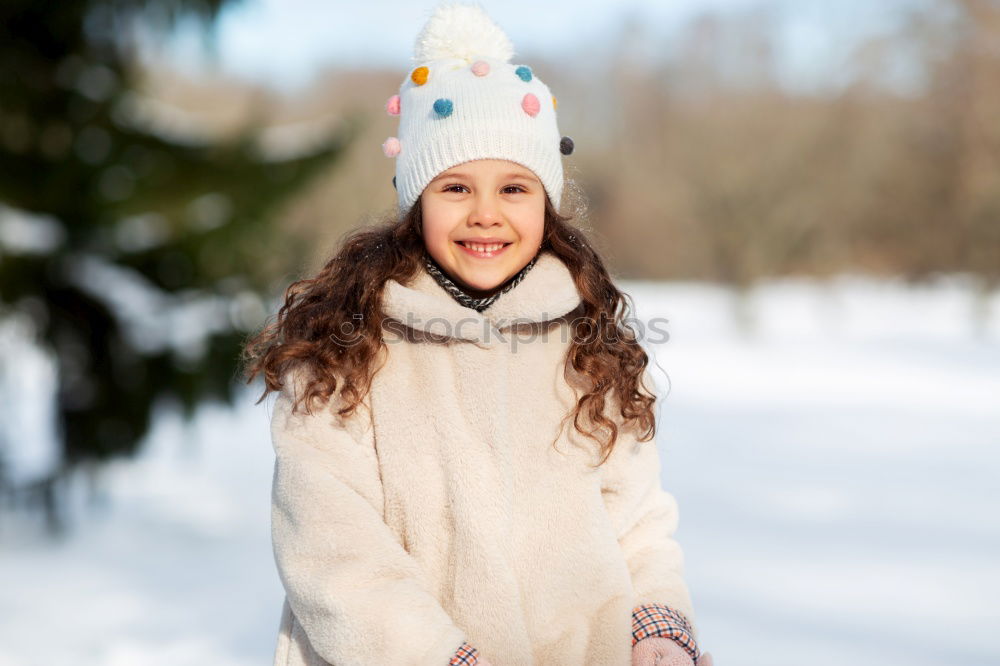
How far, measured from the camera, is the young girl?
4.81ft

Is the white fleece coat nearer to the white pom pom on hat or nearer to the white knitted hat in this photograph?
the white knitted hat

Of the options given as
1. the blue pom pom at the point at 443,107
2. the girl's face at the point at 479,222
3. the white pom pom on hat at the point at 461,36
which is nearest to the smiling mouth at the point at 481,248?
the girl's face at the point at 479,222

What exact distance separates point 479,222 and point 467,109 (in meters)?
0.20

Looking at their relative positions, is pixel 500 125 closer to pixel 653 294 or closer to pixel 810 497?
pixel 810 497

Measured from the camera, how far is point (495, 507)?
→ 1529 millimetres

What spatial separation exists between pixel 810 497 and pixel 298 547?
465cm

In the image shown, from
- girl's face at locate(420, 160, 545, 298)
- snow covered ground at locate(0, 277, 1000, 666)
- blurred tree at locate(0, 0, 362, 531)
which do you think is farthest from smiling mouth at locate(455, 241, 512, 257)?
blurred tree at locate(0, 0, 362, 531)

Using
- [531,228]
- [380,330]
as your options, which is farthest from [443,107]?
[380,330]

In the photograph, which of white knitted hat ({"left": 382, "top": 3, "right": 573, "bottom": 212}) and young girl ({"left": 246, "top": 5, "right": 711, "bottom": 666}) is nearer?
young girl ({"left": 246, "top": 5, "right": 711, "bottom": 666})

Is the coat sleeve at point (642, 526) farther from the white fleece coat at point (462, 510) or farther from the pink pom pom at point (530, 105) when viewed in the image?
the pink pom pom at point (530, 105)

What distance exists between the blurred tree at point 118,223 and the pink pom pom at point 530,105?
3051 millimetres

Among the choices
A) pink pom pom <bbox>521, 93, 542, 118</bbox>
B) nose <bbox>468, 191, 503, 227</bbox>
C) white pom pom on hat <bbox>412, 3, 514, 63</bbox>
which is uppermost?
white pom pom on hat <bbox>412, 3, 514, 63</bbox>

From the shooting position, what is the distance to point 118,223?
4309 millimetres

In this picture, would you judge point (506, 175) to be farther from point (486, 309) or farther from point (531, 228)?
point (486, 309)
